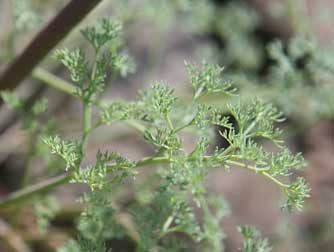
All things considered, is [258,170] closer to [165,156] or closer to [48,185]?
[165,156]

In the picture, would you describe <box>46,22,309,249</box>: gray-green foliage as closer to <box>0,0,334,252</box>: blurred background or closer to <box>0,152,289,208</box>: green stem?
<box>0,152,289,208</box>: green stem

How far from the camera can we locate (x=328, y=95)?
4.77 feet

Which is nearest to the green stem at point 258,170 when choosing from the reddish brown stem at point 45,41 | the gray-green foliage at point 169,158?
the gray-green foliage at point 169,158

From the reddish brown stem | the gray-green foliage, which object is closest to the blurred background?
the reddish brown stem

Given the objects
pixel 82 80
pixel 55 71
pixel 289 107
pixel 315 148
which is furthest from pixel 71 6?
pixel 315 148

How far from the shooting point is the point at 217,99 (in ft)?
5.43

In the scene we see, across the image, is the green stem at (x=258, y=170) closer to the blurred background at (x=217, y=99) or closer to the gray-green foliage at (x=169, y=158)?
the gray-green foliage at (x=169, y=158)

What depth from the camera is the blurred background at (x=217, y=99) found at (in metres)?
1.32

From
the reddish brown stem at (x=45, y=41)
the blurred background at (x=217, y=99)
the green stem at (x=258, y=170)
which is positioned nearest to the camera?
the green stem at (x=258, y=170)

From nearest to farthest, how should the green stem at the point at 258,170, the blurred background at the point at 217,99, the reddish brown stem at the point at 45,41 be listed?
the green stem at the point at 258,170
the reddish brown stem at the point at 45,41
the blurred background at the point at 217,99

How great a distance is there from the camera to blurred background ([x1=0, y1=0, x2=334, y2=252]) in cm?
132

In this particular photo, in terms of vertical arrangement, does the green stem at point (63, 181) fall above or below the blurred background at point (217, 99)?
below

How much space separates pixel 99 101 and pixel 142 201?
0.24 meters

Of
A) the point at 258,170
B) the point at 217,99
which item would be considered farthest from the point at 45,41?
the point at 217,99
